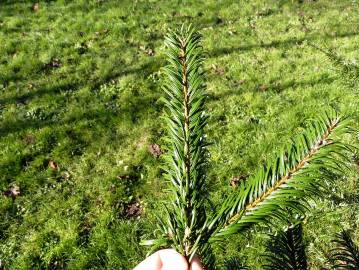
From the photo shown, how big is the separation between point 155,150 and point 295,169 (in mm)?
5591

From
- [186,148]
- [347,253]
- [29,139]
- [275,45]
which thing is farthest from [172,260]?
[275,45]

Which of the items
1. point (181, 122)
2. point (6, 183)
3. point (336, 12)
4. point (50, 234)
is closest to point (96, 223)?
point (50, 234)

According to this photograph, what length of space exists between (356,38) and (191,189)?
9.48 m

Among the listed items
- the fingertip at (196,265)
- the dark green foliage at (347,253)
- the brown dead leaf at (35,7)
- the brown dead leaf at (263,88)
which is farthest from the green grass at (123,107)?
the fingertip at (196,265)

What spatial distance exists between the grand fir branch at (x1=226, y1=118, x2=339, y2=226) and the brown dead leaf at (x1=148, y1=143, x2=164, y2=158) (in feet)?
17.9

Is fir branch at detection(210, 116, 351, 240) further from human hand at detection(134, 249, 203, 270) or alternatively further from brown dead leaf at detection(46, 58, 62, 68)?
brown dead leaf at detection(46, 58, 62, 68)

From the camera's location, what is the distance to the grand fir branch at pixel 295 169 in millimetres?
1208

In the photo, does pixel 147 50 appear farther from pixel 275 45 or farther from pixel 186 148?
pixel 186 148

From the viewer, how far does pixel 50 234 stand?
5.53 metres

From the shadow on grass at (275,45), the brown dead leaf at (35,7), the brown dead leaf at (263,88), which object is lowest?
the brown dead leaf at (263,88)

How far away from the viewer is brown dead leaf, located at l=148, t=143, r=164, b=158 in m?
6.68

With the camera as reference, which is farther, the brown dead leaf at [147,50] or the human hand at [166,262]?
the brown dead leaf at [147,50]

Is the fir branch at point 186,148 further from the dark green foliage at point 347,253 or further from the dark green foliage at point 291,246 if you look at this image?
the dark green foliage at point 347,253

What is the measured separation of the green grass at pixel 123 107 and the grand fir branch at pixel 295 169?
1623 millimetres
